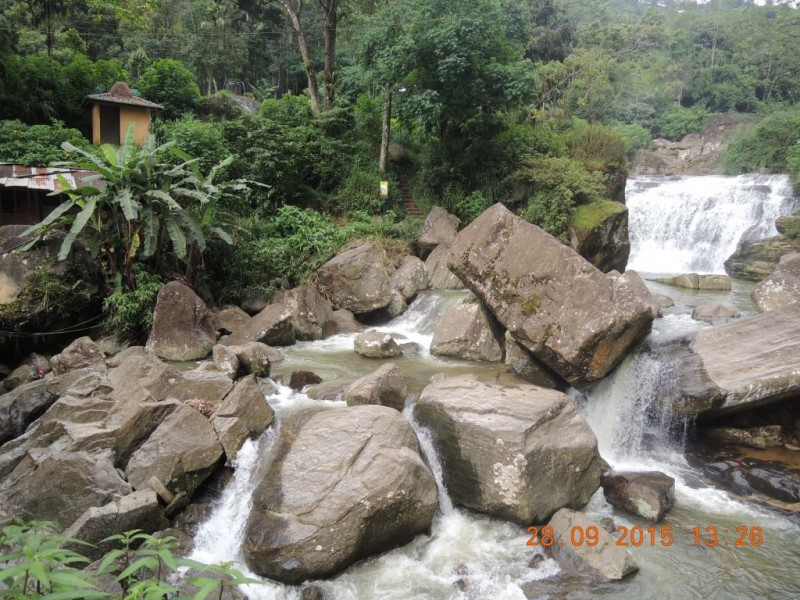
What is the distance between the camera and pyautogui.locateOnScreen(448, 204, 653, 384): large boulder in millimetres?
8297

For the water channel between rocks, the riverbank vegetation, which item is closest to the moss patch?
the riverbank vegetation

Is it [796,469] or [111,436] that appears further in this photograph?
[796,469]

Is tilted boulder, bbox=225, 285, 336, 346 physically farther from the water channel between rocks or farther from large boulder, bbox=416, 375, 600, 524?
large boulder, bbox=416, 375, 600, 524

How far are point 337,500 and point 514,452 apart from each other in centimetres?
217

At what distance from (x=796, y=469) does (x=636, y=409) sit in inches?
86.0

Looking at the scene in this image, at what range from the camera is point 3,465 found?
7152 millimetres

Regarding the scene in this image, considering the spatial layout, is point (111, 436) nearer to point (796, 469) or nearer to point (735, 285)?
point (796, 469)

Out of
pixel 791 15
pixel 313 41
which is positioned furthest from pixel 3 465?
pixel 791 15

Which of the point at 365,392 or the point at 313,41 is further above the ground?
the point at 313,41

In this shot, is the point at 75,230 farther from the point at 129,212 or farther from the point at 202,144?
the point at 202,144

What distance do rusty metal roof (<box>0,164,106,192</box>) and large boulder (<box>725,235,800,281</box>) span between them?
61.7 ft

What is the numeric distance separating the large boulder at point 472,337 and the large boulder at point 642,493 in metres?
3.91

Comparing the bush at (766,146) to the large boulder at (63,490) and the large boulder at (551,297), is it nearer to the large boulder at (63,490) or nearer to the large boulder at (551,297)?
the large boulder at (551,297)
